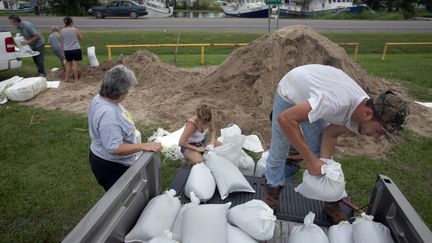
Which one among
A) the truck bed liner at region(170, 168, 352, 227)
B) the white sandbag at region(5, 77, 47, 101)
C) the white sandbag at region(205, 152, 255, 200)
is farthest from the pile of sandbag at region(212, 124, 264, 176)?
the white sandbag at region(5, 77, 47, 101)

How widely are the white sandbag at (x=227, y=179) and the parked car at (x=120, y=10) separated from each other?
2290cm

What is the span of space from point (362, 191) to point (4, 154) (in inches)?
190

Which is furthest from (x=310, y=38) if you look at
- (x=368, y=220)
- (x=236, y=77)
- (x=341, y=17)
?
(x=341, y=17)

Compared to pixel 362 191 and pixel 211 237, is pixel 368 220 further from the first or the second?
pixel 362 191

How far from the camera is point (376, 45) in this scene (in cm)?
1449

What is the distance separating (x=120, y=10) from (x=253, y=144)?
22.1 metres

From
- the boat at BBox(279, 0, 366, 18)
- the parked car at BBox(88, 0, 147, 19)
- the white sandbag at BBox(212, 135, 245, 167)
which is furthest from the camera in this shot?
the boat at BBox(279, 0, 366, 18)

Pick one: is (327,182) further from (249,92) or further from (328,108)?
(249,92)

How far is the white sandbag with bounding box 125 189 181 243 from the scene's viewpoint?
211 centimetres

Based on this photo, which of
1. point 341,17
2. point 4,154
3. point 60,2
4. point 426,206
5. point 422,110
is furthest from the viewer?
point 341,17

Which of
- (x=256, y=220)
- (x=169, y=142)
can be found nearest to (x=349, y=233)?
(x=256, y=220)

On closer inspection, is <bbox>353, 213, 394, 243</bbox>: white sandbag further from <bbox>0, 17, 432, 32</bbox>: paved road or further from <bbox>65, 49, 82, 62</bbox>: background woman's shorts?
<bbox>0, 17, 432, 32</bbox>: paved road

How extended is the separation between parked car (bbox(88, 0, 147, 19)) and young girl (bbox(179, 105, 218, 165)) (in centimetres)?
2207

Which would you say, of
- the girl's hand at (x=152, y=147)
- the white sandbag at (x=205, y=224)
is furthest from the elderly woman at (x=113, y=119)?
the white sandbag at (x=205, y=224)
